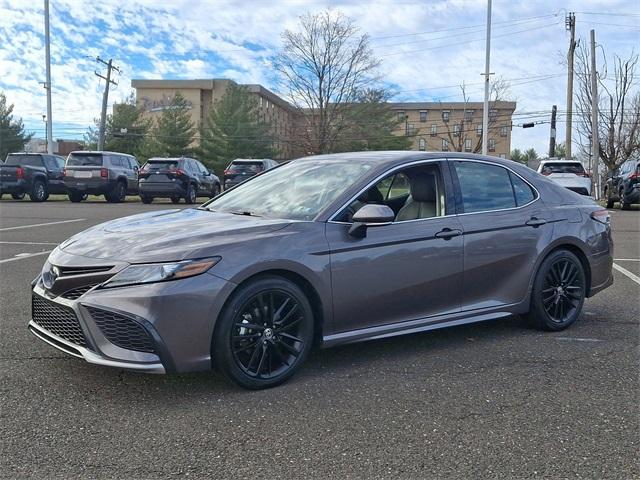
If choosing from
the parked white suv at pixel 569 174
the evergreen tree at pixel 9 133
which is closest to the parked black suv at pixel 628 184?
the parked white suv at pixel 569 174

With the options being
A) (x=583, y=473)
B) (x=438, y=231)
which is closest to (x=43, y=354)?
(x=438, y=231)

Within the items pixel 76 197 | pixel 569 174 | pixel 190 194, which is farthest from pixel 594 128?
pixel 76 197

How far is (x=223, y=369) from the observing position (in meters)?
3.64

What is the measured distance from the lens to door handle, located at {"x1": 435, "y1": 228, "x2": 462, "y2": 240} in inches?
177

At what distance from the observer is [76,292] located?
3609mm

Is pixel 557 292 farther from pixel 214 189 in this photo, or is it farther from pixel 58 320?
pixel 214 189

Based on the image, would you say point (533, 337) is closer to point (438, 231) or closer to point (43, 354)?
point (438, 231)

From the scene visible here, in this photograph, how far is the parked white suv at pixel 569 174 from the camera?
19.0 meters

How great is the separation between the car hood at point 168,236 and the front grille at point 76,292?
0.19 meters

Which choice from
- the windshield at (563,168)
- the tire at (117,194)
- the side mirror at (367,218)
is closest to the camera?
the side mirror at (367,218)

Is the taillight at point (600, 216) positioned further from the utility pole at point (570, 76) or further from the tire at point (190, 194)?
the utility pole at point (570, 76)

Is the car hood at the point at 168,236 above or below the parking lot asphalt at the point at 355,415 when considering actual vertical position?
above

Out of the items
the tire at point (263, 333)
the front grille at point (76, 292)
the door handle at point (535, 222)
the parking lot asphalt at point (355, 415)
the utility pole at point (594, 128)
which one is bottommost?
the parking lot asphalt at point (355, 415)

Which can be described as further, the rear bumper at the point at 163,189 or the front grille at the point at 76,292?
the rear bumper at the point at 163,189
